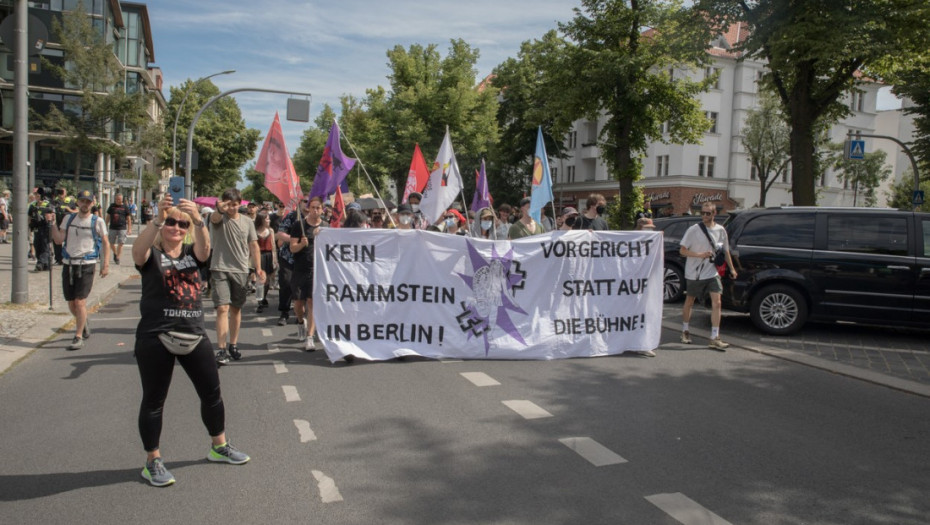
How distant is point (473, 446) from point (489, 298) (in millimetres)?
3157

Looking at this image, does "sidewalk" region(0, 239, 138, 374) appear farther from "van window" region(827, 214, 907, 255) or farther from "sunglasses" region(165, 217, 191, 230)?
"van window" region(827, 214, 907, 255)

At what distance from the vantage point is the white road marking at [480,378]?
6594 millimetres

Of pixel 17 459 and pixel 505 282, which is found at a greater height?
pixel 505 282

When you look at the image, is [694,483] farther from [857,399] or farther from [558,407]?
[857,399]

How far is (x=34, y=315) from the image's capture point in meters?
9.60

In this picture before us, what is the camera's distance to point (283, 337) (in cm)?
888

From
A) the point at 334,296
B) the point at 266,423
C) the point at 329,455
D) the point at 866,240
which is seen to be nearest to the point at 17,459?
the point at 266,423

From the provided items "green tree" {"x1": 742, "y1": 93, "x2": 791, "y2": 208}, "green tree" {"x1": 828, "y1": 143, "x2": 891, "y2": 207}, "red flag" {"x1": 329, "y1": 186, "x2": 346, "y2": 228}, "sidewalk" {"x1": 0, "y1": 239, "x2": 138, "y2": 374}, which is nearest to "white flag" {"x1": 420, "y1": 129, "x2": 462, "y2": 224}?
"red flag" {"x1": 329, "y1": 186, "x2": 346, "y2": 228}

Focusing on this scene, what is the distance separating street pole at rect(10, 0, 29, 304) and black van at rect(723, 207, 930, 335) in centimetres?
1034

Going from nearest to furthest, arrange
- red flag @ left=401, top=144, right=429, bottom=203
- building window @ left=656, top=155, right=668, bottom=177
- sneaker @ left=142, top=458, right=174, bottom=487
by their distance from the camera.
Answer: sneaker @ left=142, top=458, right=174, bottom=487 → red flag @ left=401, top=144, right=429, bottom=203 → building window @ left=656, top=155, right=668, bottom=177

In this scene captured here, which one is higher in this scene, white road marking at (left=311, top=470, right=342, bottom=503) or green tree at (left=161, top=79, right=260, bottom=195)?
green tree at (left=161, top=79, right=260, bottom=195)

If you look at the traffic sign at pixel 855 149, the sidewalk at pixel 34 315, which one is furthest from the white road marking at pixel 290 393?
the traffic sign at pixel 855 149

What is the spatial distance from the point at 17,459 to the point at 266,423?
1.59 m

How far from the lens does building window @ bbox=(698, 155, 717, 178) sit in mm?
46656
